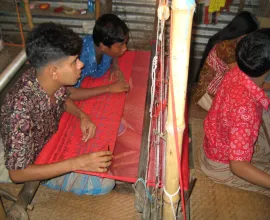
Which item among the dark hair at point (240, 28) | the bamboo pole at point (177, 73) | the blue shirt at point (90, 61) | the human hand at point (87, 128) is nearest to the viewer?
the bamboo pole at point (177, 73)

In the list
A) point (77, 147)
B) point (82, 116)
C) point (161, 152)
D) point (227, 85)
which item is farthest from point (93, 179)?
point (227, 85)

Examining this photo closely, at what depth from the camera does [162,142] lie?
5.17 feet

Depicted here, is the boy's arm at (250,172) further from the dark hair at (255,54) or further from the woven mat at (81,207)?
the woven mat at (81,207)

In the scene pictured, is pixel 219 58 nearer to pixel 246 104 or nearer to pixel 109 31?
pixel 109 31

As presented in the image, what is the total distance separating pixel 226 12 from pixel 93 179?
378cm

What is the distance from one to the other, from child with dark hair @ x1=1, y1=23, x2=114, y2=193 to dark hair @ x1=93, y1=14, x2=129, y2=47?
816 millimetres

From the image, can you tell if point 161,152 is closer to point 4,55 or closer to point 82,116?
point 82,116

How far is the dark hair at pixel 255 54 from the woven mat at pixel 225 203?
1193mm

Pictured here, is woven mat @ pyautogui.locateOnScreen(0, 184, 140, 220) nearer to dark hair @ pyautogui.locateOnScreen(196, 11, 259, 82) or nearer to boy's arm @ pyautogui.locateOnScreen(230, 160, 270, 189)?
boy's arm @ pyautogui.locateOnScreen(230, 160, 270, 189)

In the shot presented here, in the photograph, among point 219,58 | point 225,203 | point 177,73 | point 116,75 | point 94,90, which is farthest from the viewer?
point 219,58

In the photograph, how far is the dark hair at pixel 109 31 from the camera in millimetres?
2553

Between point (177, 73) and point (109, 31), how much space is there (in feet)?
5.94

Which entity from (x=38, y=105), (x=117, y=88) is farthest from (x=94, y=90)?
(x=38, y=105)

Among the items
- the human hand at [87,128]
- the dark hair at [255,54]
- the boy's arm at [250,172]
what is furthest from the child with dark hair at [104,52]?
the boy's arm at [250,172]
